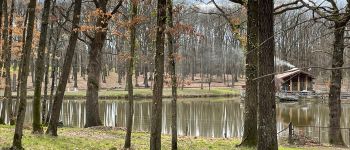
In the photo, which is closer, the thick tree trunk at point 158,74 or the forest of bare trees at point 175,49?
the forest of bare trees at point 175,49

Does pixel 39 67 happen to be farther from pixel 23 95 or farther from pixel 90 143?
pixel 23 95

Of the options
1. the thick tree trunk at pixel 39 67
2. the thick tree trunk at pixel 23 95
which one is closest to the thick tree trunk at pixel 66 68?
the thick tree trunk at pixel 39 67

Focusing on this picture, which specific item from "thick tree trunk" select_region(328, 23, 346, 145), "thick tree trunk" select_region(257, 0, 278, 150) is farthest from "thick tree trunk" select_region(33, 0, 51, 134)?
"thick tree trunk" select_region(328, 23, 346, 145)

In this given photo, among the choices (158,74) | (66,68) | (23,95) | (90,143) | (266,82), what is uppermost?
(66,68)

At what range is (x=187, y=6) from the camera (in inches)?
522

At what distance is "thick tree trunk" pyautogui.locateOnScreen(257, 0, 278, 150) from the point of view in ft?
24.5

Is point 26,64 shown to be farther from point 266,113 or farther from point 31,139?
point 266,113

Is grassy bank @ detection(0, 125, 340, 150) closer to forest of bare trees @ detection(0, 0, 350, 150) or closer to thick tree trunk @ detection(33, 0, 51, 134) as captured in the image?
thick tree trunk @ detection(33, 0, 51, 134)

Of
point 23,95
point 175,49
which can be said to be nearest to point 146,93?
point 175,49

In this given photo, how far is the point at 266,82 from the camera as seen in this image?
7.73 m

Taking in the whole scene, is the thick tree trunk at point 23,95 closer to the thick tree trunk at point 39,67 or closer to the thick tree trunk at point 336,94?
the thick tree trunk at point 39,67

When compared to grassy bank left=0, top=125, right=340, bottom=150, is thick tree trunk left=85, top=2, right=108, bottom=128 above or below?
above

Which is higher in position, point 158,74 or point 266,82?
point 158,74

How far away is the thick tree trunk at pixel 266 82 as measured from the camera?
7.47 m
